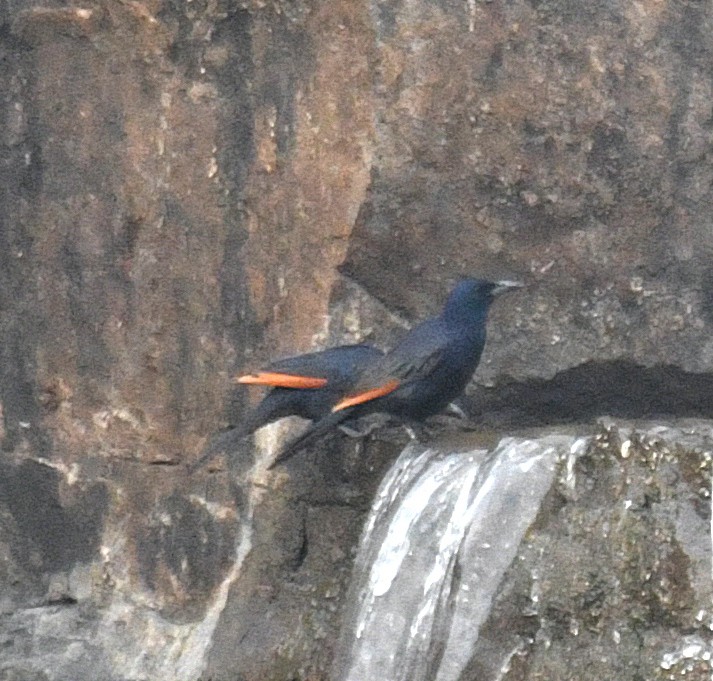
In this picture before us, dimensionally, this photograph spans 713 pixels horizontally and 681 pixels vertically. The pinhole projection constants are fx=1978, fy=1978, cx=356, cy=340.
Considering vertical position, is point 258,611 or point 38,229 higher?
point 38,229

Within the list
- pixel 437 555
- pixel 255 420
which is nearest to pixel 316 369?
pixel 255 420

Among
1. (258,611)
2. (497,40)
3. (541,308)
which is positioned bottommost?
Answer: (258,611)

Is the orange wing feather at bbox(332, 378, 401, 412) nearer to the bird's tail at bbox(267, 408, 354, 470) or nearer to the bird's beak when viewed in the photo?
the bird's tail at bbox(267, 408, 354, 470)

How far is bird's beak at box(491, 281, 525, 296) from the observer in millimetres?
5805

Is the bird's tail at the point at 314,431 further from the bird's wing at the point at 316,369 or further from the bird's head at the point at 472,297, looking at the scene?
the bird's head at the point at 472,297

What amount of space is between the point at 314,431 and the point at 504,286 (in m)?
0.73

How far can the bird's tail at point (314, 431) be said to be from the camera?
5582 mm

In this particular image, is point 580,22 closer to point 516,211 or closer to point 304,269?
point 516,211

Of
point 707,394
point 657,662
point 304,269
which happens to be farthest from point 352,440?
point 657,662

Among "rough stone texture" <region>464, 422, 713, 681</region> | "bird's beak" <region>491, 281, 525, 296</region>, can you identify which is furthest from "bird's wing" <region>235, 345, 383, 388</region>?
"rough stone texture" <region>464, 422, 713, 681</region>

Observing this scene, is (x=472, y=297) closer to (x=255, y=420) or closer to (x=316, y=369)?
(x=316, y=369)

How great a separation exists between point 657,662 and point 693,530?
12.3 inches

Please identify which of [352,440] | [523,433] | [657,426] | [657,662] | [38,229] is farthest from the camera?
[38,229]

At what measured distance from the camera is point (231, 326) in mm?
6090
